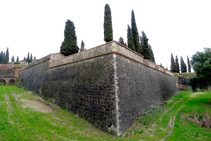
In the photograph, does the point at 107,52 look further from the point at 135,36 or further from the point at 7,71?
the point at 7,71

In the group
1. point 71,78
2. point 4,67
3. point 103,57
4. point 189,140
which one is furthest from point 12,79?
point 189,140

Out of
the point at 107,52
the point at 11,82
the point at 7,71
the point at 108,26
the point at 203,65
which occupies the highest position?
the point at 108,26

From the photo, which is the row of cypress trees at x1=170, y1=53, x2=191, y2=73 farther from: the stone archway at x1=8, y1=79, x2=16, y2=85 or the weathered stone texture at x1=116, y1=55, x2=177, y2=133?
the stone archway at x1=8, y1=79, x2=16, y2=85

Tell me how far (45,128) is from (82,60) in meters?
6.77

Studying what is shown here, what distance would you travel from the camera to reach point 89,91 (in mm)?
9102

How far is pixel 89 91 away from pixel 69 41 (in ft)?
50.3

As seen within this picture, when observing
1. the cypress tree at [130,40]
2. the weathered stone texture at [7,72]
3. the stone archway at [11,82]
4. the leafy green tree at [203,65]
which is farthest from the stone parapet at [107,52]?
the weathered stone texture at [7,72]

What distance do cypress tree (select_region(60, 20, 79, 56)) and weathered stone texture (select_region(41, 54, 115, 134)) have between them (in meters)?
7.20

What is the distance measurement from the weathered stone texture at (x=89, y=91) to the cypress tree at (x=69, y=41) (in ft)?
23.6

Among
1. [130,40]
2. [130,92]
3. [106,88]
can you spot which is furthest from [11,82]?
[130,92]

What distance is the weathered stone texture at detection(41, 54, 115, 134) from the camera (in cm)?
752

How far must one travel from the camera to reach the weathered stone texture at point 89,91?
24.7 ft

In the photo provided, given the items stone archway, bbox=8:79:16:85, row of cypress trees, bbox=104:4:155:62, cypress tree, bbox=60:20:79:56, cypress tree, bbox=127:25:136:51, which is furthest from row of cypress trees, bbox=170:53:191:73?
stone archway, bbox=8:79:16:85

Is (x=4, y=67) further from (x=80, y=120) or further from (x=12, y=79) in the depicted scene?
(x=80, y=120)
